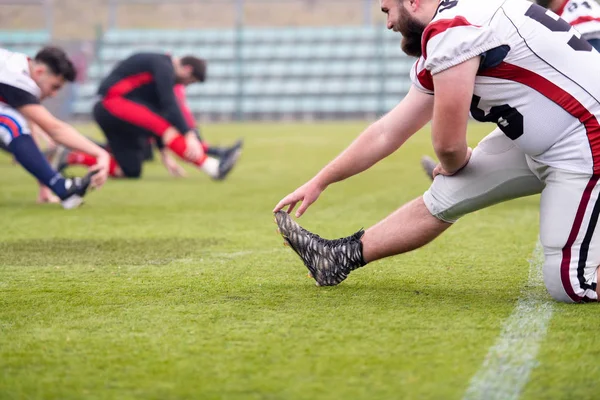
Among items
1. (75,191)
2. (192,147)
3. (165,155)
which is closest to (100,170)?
(75,191)

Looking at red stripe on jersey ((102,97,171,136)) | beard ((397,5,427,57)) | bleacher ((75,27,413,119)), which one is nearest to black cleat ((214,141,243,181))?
red stripe on jersey ((102,97,171,136))

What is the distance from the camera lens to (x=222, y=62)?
72.0 feet

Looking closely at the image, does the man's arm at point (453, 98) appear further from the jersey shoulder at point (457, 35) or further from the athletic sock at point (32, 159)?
the athletic sock at point (32, 159)

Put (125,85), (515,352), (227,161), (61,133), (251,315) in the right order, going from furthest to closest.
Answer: (227,161), (125,85), (61,133), (251,315), (515,352)

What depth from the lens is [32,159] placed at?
5883mm

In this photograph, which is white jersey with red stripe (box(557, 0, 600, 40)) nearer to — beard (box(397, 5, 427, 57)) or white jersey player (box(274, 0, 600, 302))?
white jersey player (box(274, 0, 600, 302))

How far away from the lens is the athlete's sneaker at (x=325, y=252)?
322 centimetres

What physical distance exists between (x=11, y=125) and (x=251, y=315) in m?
3.59

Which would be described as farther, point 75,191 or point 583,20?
point 75,191

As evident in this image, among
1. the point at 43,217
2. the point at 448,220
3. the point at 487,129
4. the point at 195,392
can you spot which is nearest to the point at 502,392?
the point at 195,392

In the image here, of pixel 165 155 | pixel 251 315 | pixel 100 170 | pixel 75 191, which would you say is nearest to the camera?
pixel 251 315

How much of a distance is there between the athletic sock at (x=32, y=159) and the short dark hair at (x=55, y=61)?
476mm

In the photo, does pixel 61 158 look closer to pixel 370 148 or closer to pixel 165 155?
pixel 165 155

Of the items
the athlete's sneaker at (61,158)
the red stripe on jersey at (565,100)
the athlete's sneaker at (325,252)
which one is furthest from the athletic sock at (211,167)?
the red stripe on jersey at (565,100)
